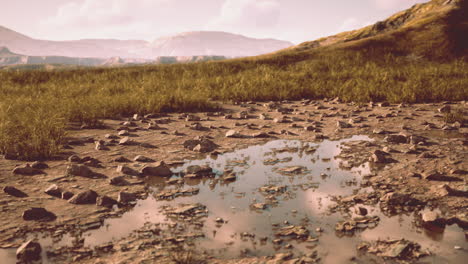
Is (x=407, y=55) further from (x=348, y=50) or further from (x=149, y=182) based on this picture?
(x=149, y=182)

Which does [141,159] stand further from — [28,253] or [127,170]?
[28,253]

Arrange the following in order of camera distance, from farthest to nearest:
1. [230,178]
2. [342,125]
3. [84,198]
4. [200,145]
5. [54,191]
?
[342,125]
[200,145]
[230,178]
[54,191]
[84,198]

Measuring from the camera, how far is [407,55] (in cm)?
1645

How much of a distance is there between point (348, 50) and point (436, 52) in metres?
4.06

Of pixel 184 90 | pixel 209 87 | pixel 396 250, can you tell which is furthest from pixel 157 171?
pixel 209 87

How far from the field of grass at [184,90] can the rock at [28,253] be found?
2.37 metres

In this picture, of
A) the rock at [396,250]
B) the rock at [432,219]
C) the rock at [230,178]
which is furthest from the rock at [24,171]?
the rock at [432,219]

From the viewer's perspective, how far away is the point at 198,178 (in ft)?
11.7

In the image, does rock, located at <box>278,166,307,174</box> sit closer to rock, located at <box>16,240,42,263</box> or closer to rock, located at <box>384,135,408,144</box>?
rock, located at <box>384,135,408,144</box>

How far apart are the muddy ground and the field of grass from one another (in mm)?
533

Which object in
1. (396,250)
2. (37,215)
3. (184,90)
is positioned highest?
(184,90)

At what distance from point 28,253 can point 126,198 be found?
0.96 metres

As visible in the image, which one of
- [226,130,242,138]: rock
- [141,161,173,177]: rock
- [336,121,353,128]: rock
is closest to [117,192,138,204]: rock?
[141,161,173,177]: rock

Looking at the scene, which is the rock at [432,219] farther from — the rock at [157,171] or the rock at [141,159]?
the rock at [141,159]
